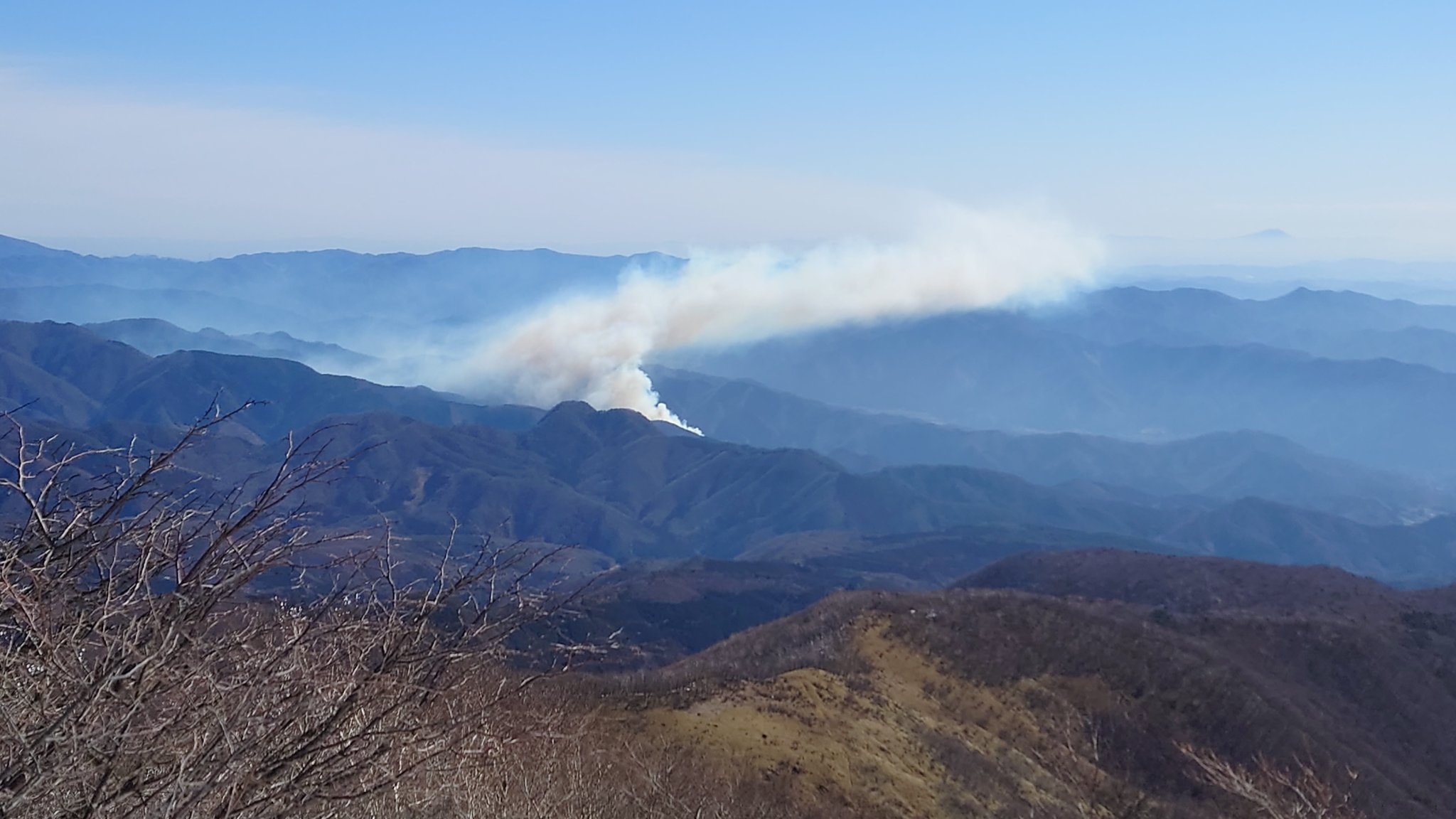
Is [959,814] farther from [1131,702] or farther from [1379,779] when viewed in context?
[1379,779]

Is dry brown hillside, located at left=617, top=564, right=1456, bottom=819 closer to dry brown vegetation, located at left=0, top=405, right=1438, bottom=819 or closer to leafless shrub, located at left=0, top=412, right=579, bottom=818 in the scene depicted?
dry brown vegetation, located at left=0, top=405, right=1438, bottom=819

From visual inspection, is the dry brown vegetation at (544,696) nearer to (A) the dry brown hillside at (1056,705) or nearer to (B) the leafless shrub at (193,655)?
(B) the leafless shrub at (193,655)

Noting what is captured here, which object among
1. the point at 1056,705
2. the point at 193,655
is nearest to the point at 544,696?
the point at 193,655

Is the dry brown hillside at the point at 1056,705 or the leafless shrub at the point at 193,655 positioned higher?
the leafless shrub at the point at 193,655

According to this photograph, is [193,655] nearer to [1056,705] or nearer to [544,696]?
[544,696]

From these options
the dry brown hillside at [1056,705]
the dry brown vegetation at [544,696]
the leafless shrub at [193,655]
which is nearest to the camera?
the leafless shrub at [193,655]

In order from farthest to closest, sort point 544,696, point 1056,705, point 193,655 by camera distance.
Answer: point 1056,705, point 544,696, point 193,655

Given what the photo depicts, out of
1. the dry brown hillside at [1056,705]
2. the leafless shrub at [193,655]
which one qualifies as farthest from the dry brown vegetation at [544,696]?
the dry brown hillside at [1056,705]

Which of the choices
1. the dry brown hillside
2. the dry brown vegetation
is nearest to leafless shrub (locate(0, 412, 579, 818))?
the dry brown vegetation
